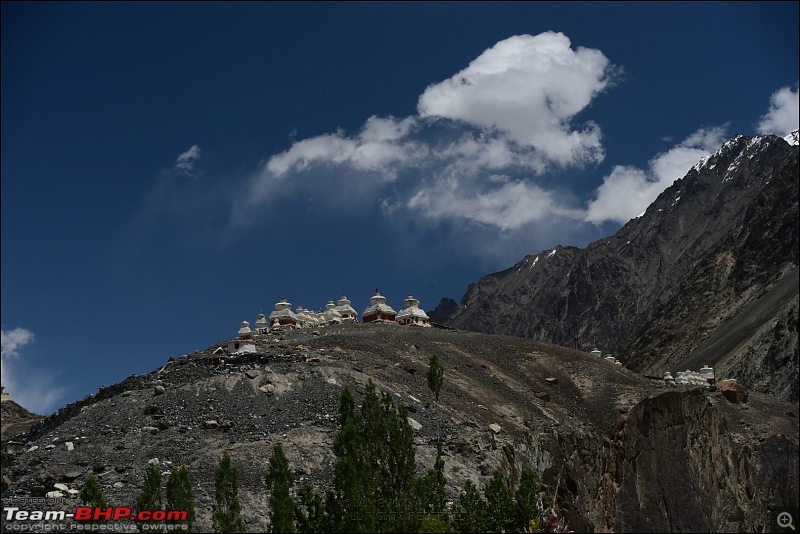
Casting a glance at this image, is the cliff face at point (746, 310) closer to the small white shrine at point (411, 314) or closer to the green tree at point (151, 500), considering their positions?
the small white shrine at point (411, 314)

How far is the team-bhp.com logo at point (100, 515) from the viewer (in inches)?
1045

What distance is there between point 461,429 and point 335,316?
38.5 meters

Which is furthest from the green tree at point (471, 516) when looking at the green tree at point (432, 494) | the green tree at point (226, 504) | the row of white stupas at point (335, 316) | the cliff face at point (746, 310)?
the cliff face at point (746, 310)

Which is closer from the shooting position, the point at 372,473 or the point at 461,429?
the point at 372,473

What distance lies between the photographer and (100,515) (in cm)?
2583

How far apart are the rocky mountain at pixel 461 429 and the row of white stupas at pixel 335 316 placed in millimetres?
6347

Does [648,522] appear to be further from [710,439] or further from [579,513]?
[710,439]

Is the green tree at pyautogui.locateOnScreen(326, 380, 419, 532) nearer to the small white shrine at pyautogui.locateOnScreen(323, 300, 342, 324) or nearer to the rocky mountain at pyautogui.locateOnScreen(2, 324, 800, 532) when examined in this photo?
the rocky mountain at pyautogui.locateOnScreen(2, 324, 800, 532)

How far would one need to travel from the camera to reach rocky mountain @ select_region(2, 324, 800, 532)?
112ft

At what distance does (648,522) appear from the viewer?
44688 millimetres

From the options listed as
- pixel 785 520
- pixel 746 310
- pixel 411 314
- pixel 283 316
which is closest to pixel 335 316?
pixel 283 316

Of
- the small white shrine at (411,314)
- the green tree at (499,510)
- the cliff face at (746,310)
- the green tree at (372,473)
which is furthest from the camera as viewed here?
the cliff face at (746,310)

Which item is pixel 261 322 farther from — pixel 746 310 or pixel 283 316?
pixel 746 310

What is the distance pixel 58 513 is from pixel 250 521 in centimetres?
669
